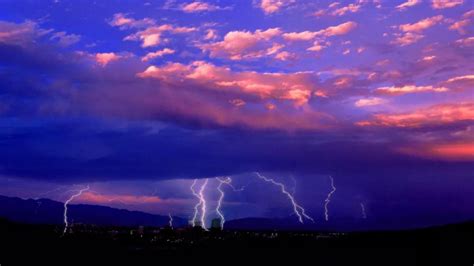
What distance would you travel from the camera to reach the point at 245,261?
86.0m

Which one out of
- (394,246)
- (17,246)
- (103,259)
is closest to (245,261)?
(103,259)

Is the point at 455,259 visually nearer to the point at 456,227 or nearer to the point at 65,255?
the point at 456,227

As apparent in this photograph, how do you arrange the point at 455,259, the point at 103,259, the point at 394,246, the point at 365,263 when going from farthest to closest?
1. the point at 394,246
2. the point at 103,259
3. the point at 365,263
4. the point at 455,259

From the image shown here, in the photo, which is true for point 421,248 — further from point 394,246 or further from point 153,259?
point 153,259

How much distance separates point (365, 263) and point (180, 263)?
25287mm

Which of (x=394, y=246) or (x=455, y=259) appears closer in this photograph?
(x=455, y=259)

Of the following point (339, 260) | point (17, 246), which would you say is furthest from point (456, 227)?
point (17, 246)

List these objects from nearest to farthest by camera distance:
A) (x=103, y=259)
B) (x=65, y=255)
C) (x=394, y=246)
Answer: (x=103, y=259) → (x=65, y=255) → (x=394, y=246)

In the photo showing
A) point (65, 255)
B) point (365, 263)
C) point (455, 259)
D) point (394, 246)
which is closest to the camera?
point (455, 259)

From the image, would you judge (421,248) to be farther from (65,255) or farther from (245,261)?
(65,255)

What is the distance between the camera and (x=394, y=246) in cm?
9662

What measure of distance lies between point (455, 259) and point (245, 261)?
3267cm

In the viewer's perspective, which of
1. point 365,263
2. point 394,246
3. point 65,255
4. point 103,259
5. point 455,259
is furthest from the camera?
point 394,246

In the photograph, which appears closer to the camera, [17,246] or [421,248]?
[421,248]
